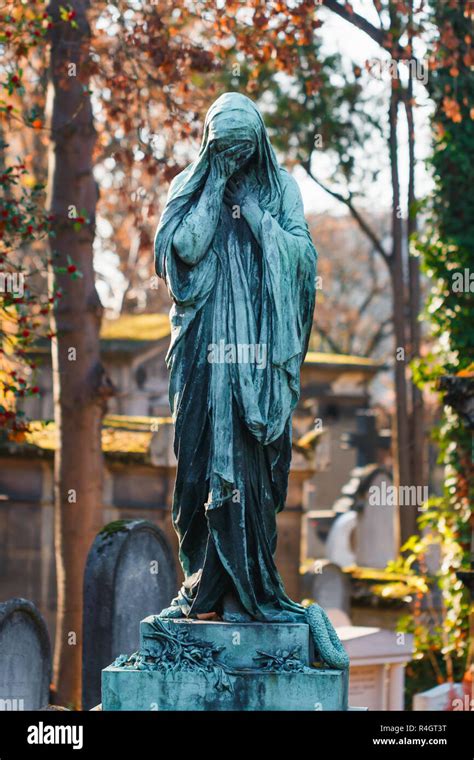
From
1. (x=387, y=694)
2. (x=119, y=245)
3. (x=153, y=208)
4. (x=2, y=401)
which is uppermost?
(x=119, y=245)

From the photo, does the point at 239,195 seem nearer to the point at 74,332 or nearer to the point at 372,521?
the point at 74,332

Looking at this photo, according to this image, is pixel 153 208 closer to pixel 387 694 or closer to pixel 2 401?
pixel 2 401

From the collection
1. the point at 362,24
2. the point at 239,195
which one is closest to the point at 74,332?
the point at 362,24

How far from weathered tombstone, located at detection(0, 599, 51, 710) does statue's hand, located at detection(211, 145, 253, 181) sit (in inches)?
128

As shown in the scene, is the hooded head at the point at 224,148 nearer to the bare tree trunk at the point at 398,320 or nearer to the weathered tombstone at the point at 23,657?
the weathered tombstone at the point at 23,657

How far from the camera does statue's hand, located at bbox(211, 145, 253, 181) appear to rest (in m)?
7.31

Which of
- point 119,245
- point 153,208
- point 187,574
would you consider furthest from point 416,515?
point 119,245

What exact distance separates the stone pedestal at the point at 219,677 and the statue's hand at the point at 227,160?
2115mm

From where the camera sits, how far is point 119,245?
109 feet

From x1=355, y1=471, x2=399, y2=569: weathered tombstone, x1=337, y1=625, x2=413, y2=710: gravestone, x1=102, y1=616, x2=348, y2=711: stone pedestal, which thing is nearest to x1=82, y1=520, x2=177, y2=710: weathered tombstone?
x1=337, y1=625, x2=413, y2=710: gravestone

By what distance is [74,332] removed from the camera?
14508mm
